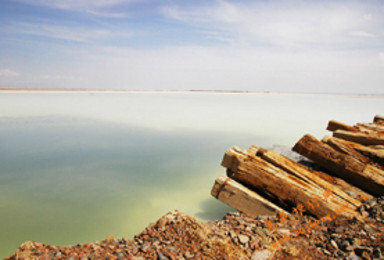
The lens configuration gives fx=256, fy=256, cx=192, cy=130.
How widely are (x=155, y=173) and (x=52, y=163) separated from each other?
12.3 feet

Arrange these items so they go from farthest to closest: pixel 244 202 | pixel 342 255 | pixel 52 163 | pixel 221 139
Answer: pixel 221 139, pixel 52 163, pixel 244 202, pixel 342 255

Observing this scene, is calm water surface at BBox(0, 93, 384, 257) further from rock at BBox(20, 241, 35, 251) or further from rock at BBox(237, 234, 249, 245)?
rock at BBox(237, 234, 249, 245)

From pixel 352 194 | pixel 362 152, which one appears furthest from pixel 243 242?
pixel 362 152

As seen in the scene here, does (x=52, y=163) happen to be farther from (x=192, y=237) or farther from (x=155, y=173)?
(x=192, y=237)

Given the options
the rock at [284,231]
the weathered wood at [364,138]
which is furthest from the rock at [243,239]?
the weathered wood at [364,138]

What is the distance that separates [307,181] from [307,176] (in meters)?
0.12

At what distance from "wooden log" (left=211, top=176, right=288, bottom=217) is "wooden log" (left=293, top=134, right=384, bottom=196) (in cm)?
146

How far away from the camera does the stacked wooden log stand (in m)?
3.95

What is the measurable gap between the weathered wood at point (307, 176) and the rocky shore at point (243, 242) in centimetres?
33

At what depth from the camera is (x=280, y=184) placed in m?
4.12

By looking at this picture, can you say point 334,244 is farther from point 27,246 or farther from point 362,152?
point 27,246

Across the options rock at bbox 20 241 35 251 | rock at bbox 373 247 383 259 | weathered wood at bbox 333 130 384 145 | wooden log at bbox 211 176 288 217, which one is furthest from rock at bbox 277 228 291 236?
rock at bbox 20 241 35 251

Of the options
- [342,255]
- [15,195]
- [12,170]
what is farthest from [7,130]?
[342,255]

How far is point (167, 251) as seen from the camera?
3.06m
